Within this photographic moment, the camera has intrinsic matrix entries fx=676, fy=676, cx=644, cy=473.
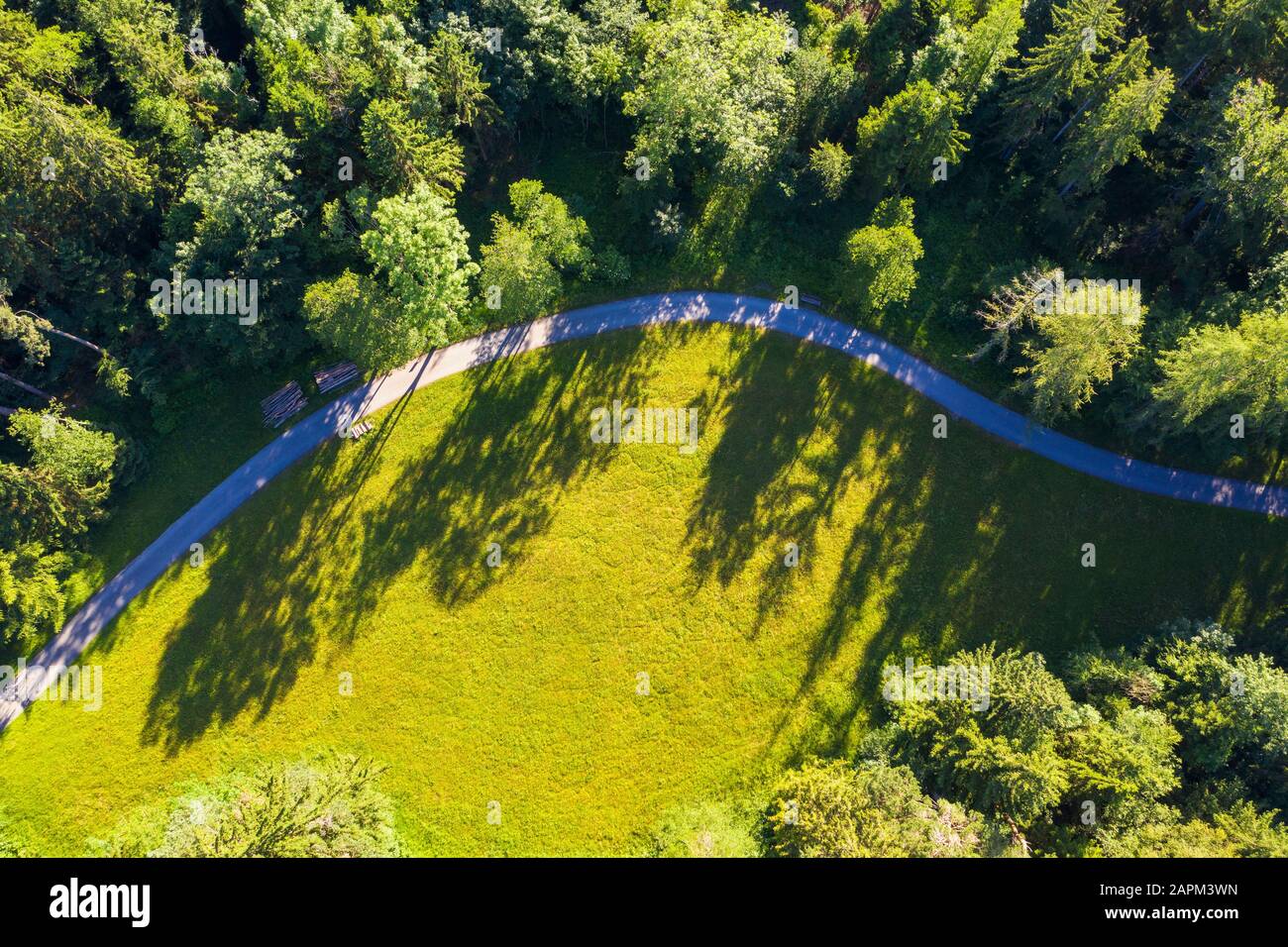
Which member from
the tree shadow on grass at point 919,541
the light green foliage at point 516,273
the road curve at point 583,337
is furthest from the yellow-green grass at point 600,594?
the light green foliage at point 516,273

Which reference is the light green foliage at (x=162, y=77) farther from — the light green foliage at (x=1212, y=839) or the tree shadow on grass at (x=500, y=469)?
the light green foliage at (x=1212, y=839)

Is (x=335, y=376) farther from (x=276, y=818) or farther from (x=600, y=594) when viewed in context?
(x=276, y=818)

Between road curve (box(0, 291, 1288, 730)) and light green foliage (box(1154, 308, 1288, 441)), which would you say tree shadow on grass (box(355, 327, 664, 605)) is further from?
light green foliage (box(1154, 308, 1288, 441))

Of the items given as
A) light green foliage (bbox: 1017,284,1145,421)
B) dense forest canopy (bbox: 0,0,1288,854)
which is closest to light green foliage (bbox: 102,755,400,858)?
dense forest canopy (bbox: 0,0,1288,854)

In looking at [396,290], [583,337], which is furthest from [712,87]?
[396,290]

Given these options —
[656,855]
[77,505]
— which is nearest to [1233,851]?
[656,855]

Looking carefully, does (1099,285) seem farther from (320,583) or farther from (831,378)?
(320,583)
